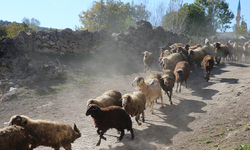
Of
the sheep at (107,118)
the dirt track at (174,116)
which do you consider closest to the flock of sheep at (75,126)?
the sheep at (107,118)

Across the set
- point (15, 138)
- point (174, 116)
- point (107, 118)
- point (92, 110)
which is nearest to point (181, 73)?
point (174, 116)

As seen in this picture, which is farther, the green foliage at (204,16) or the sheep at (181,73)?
the green foliage at (204,16)

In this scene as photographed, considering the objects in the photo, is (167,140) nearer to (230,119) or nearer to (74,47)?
(230,119)

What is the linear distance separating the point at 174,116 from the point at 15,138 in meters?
5.49

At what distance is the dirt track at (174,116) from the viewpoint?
16.3ft

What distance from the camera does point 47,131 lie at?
4.29m

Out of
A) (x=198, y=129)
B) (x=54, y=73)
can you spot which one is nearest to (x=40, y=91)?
(x=54, y=73)

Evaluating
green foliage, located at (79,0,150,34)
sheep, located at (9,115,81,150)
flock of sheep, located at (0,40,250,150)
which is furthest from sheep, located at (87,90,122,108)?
green foliage, located at (79,0,150,34)

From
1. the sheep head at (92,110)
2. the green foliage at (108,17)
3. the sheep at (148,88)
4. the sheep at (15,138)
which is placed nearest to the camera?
the sheep at (15,138)

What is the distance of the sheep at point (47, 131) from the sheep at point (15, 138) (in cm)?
15

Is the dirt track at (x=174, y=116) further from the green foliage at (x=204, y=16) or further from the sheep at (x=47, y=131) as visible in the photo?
the green foliage at (x=204, y=16)

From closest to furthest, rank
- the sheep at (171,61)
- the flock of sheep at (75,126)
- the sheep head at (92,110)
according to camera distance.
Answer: the flock of sheep at (75,126) → the sheep head at (92,110) → the sheep at (171,61)

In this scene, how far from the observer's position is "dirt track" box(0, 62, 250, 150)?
195 inches

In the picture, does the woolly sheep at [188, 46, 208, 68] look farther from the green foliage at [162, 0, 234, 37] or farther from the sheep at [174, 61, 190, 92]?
the green foliage at [162, 0, 234, 37]
